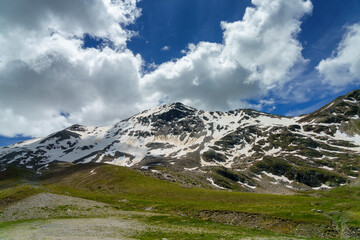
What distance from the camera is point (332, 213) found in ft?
128

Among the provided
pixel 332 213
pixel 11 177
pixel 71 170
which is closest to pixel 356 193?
pixel 332 213

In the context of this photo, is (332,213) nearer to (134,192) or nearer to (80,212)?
(80,212)

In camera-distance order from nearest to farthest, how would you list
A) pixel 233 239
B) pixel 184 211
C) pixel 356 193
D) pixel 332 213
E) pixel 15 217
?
pixel 233 239 → pixel 332 213 → pixel 15 217 → pixel 184 211 → pixel 356 193

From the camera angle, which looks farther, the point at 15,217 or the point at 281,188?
the point at 281,188

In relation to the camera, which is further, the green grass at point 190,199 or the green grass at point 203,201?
the green grass at point 190,199

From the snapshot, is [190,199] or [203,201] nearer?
[203,201]

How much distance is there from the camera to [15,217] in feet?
151

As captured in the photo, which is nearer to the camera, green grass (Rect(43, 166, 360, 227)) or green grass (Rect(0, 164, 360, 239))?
green grass (Rect(0, 164, 360, 239))

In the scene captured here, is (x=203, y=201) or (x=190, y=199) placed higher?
→ (x=203, y=201)

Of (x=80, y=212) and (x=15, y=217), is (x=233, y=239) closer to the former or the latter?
(x=80, y=212)

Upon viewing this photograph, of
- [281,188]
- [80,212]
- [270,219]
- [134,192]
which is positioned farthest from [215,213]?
[281,188]

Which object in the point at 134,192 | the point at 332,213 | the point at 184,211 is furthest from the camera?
the point at 134,192

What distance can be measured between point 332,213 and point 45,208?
62803 millimetres

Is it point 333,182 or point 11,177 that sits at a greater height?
point 11,177
